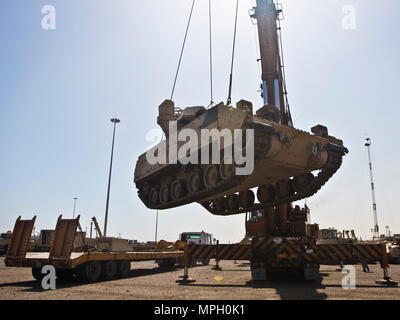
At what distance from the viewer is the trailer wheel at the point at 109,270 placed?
12312 millimetres

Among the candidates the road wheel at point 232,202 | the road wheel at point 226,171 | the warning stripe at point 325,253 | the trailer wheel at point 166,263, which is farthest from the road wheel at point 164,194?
the warning stripe at point 325,253

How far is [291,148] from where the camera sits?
9.77 meters

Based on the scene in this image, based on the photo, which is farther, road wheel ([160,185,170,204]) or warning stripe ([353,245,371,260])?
road wheel ([160,185,170,204])

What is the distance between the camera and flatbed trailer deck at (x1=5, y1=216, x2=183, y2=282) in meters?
10.8

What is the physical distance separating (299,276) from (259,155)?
15.3 feet

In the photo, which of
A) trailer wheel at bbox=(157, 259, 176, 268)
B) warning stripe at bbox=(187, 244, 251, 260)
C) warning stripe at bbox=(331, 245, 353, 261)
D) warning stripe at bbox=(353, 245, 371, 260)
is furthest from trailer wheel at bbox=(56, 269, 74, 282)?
warning stripe at bbox=(353, 245, 371, 260)

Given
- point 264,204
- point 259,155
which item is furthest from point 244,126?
point 264,204

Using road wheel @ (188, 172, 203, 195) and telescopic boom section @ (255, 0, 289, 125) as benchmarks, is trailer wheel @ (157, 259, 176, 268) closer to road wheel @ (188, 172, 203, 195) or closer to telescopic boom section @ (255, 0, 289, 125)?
road wheel @ (188, 172, 203, 195)

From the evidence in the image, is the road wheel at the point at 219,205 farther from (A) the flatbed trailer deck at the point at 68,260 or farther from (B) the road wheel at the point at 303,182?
(A) the flatbed trailer deck at the point at 68,260

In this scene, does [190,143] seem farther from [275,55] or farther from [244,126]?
[275,55]

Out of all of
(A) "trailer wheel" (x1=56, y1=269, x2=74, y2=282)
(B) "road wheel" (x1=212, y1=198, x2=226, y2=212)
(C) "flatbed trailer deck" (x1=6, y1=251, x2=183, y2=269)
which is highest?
(B) "road wheel" (x1=212, y1=198, x2=226, y2=212)

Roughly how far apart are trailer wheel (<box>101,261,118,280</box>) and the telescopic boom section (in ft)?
28.1

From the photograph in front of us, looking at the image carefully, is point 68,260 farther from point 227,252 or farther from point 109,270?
point 227,252

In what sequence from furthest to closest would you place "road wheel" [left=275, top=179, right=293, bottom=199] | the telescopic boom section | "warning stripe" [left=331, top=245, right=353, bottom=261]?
the telescopic boom section < "road wheel" [left=275, top=179, right=293, bottom=199] < "warning stripe" [left=331, top=245, right=353, bottom=261]
